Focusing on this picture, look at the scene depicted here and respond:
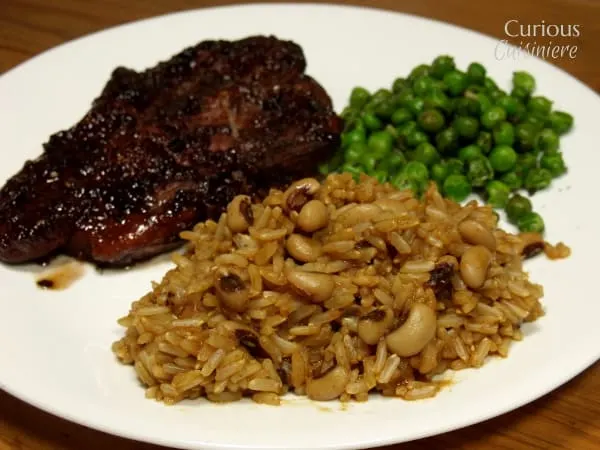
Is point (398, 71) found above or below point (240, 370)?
above

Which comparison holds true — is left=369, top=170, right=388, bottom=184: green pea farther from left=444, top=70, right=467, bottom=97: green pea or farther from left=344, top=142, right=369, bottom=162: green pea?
left=444, top=70, right=467, bottom=97: green pea

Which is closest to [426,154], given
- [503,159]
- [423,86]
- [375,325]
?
[503,159]

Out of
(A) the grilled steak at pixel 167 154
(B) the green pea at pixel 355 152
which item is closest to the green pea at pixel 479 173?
(B) the green pea at pixel 355 152

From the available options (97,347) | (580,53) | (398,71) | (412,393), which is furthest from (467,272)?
(580,53)

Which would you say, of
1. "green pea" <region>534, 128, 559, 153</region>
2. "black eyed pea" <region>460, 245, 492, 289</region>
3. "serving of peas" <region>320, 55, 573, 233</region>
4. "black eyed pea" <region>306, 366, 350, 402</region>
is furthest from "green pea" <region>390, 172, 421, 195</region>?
"black eyed pea" <region>306, 366, 350, 402</region>

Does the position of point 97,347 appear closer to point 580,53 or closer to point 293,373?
point 293,373

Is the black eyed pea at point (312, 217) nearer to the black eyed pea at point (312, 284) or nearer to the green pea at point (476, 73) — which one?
the black eyed pea at point (312, 284)
